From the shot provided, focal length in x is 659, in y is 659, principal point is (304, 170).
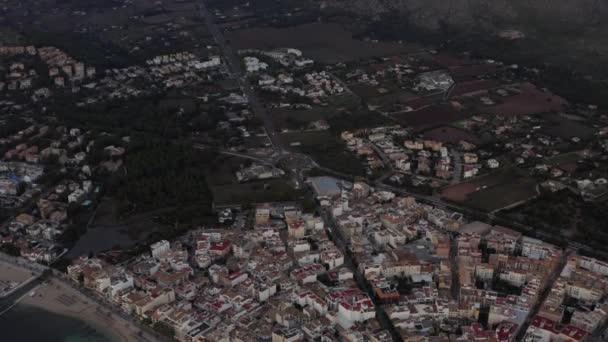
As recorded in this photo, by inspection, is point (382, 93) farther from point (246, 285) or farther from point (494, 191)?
point (246, 285)

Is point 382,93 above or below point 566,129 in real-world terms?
below

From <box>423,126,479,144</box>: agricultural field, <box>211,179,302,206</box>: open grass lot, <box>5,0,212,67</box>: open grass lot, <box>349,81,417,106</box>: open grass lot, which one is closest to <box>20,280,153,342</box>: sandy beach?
<box>211,179,302,206</box>: open grass lot

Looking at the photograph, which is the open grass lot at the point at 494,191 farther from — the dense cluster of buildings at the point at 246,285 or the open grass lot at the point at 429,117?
the open grass lot at the point at 429,117

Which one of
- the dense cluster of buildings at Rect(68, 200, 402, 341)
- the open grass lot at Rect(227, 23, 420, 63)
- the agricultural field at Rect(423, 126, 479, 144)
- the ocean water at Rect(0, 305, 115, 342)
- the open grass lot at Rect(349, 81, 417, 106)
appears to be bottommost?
the open grass lot at Rect(227, 23, 420, 63)

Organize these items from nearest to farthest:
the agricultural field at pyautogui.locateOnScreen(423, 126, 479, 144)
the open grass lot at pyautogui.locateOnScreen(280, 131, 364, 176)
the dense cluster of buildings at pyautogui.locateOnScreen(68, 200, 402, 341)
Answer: the dense cluster of buildings at pyautogui.locateOnScreen(68, 200, 402, 341), the open grass lot at pyautogui.locateOnScreen(280, 131, 364, 176), the agricultural field at pyautogui.locateOnScreen(423, 126, 479, 144)

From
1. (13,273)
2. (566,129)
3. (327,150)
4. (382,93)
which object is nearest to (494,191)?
(327,150)

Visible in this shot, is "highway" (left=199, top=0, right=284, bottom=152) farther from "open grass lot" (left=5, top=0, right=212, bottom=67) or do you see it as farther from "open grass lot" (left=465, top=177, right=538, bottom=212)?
"open grass lot" (left=465, top=177, right=538, bottom=212)

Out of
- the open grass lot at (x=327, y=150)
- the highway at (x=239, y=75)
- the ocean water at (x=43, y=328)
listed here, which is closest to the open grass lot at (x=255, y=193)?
the open grass lot at (x=327, y=150)

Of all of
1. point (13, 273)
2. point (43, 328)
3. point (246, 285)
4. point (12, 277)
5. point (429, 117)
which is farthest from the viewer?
point (429, 117)
